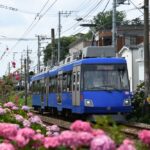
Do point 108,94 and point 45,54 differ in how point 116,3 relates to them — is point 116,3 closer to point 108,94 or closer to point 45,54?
point 108,94

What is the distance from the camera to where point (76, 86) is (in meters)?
27.0

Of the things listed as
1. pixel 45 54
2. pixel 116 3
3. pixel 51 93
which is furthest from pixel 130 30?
pixel 51 93

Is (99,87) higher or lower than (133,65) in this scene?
lower

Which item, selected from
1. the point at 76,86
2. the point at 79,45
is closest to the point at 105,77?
the point at 76,86

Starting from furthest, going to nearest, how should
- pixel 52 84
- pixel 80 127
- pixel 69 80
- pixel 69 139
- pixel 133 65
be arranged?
pixel 133 65
pixel 52 84
pixel 69 80
pixel 80 127
pixel 69 139

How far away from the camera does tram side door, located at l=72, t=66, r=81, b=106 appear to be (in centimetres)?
2675

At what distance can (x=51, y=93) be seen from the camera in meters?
34.2

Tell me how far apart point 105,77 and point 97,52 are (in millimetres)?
2546

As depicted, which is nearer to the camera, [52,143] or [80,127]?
[52,143]

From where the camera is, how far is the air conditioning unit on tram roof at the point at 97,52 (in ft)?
93.5

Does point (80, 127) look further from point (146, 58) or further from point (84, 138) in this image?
point (146, 58)

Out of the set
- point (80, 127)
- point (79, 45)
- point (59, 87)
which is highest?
point (79, 45)

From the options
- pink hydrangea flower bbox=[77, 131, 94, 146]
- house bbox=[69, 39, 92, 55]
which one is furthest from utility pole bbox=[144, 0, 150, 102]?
house bbox=[69, 39, 92, 55]

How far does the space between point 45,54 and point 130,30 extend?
4549 cm
